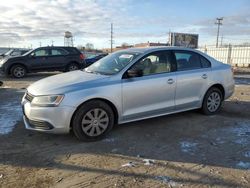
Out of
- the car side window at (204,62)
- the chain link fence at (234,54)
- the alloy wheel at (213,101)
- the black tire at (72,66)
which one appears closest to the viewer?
the car side window at (204,62)

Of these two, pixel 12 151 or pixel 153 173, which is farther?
pixel 12 151

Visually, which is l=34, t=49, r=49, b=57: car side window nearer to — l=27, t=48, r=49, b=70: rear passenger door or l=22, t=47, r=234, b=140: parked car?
l=27, t=48, r=49, b=70: rear passenger door

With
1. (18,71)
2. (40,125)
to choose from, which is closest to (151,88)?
(40,125)

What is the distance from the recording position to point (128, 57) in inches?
239

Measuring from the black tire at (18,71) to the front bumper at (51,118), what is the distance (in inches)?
464

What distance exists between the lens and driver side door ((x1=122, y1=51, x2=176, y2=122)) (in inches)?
221

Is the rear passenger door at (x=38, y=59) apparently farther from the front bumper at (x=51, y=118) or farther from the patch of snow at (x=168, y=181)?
the patch of snow at (x=168, y=181)

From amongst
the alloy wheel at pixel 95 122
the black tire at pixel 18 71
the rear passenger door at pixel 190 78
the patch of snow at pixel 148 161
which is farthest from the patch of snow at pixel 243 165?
the black tire at pixel 18 71

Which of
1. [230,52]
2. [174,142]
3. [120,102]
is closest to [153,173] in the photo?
[174,142]

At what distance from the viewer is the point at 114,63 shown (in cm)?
612

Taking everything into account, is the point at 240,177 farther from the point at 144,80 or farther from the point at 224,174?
the point at 144,80

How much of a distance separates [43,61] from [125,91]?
12128mm

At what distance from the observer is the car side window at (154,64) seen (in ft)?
19.3

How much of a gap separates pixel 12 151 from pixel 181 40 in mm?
45718
